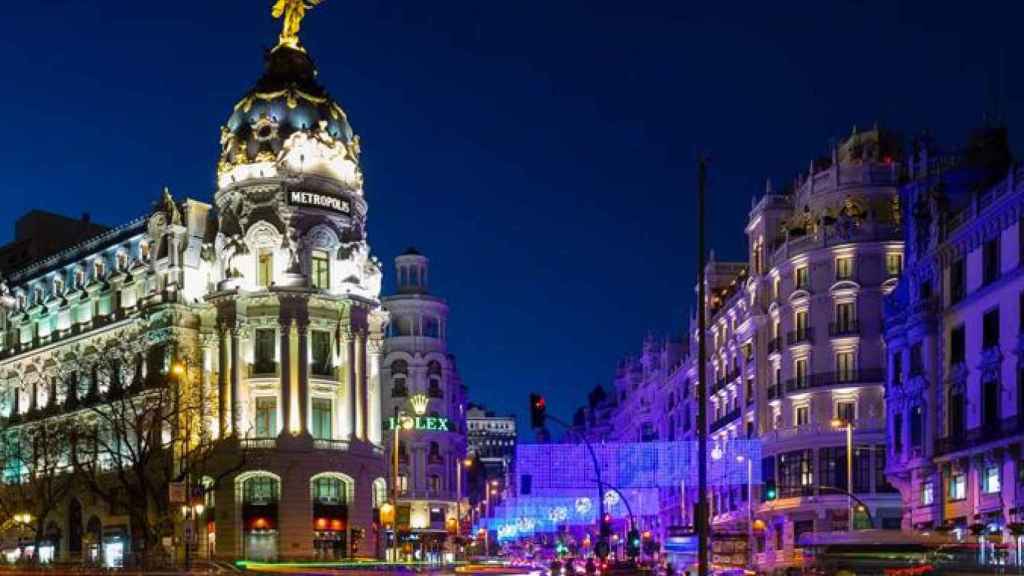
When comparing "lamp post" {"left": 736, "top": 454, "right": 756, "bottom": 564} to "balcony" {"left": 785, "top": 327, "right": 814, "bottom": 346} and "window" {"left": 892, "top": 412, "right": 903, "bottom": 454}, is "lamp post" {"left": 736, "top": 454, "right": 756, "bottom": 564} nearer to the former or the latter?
"balcony" {"left": 785, "top": 327, "right": 814, "bottom": 346}

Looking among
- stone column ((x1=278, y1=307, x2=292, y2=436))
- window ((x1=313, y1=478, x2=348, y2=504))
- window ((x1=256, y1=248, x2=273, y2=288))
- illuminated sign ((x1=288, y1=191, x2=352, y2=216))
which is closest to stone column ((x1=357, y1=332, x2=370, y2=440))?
window ((x1=313, y1=478, x2=348, y2=504))

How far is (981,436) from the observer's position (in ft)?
196

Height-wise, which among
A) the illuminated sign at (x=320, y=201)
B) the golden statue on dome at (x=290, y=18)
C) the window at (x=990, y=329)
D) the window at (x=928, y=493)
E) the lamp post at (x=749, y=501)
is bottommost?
the lamp post at (x=749, y=501)

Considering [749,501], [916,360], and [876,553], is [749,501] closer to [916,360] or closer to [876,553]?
[916,360]

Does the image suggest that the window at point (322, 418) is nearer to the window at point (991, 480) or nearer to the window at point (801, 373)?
the window at point (801, 373)

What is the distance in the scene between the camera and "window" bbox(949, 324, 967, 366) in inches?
2482

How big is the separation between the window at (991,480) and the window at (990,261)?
7923 mm

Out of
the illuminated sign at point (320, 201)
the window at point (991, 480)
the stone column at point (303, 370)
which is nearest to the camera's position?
the window at point (991, 480)

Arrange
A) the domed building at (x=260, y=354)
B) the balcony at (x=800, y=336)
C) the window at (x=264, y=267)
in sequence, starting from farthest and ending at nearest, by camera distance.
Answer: the window at (x=264, y=267)
the domed building at (x=260, y=354)
the balcony at (x=800, y=336)

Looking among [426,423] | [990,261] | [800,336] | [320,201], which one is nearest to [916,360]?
[990,261]

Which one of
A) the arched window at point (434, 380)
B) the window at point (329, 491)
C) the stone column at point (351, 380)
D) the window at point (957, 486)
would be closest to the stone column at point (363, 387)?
the stone column at point (351, 380)

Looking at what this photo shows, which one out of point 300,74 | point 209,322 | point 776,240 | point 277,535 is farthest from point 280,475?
point 776,240

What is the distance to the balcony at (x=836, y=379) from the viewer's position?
85.8 metres

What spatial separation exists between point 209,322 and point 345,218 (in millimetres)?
11868
